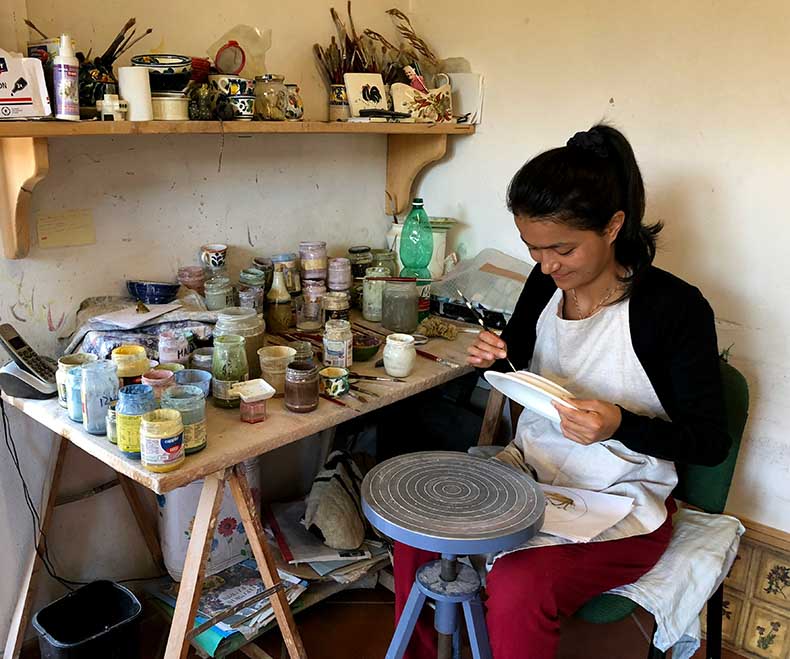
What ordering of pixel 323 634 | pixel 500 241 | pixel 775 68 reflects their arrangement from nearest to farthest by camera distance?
pixel 775 68 → pixel 323 634 → pixel 500 241

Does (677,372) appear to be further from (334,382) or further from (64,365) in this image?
(64,365)

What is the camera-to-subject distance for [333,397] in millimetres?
1527

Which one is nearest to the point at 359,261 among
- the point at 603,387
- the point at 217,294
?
the point at 217,294

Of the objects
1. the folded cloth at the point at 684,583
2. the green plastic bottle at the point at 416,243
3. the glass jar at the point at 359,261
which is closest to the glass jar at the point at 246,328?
the glass jar at the point at 359,261

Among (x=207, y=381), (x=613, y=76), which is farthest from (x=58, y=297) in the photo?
(x=613, y=76)

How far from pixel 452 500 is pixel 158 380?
587 mm

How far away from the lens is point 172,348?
1487 mm

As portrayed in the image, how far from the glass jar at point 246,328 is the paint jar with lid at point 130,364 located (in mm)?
185

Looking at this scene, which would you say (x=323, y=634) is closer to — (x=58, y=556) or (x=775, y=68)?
(x=58, y=556)

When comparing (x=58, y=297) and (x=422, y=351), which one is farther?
(x=422, y=351)

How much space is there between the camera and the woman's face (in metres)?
1.39

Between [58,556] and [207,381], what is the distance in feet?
2.46

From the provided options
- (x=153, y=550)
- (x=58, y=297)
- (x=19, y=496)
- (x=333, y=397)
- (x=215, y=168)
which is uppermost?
(x=215, y=168)

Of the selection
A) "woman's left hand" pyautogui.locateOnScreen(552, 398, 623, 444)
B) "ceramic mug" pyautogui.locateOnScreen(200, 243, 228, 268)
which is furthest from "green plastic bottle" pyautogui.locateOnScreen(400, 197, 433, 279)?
"woman's left hand" pyautogui.locateOnScreen(552, 398, 623, 444)
